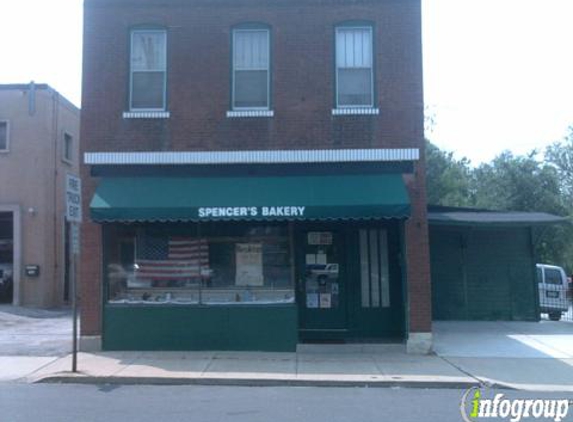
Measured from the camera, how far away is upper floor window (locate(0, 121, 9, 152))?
76.5ft

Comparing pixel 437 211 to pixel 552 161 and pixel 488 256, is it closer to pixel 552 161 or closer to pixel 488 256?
pixel 488 256

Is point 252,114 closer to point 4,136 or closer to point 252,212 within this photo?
point 252,212

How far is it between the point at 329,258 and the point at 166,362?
4.02m

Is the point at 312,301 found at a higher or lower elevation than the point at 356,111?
lower

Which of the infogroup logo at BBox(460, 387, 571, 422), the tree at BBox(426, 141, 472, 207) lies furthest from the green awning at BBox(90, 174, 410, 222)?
the tree at BBox(426, 141, 472, 207)

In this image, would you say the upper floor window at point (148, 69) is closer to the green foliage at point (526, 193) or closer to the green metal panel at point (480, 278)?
the green metal panel at point (480, 278)

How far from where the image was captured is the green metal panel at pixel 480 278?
18547 millimetres

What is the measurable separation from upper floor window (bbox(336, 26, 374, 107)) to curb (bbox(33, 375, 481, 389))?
5.65 metres

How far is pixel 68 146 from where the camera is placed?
83.1 ft

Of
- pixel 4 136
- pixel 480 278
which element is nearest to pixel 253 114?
pixel 480 278

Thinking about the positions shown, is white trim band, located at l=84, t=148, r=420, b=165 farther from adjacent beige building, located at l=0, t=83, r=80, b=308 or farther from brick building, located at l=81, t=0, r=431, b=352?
adjacent beige building, located at l=0, t=83, r=80, b=308

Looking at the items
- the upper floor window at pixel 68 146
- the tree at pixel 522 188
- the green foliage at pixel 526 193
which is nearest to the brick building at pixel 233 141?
the upper floor window at pixel 68 146

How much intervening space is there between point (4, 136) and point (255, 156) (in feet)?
43.7

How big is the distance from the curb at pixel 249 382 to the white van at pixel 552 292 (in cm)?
1277
